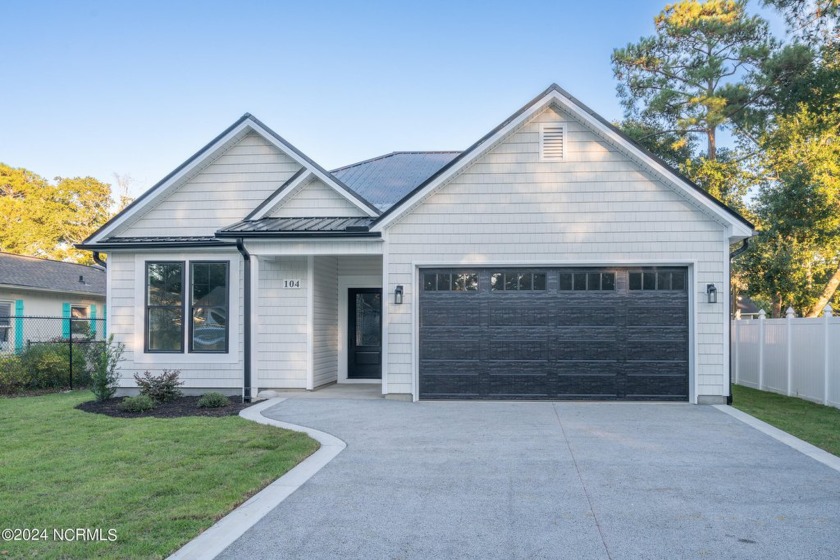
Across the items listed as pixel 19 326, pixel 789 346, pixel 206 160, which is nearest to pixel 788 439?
pixel 789 346

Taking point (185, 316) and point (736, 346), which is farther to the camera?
point (736, 346)

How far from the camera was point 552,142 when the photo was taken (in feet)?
37.6

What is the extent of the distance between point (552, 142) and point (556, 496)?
7.46 metres

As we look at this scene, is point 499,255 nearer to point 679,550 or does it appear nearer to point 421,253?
point 421,253

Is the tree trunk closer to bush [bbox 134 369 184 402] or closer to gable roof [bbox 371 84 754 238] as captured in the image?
gable roof [bbox 371 84 754 238]

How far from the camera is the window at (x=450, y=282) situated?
38.1 feet

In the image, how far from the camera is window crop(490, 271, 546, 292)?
11461mm

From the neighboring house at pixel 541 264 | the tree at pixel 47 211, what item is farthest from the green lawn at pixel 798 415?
the tree at pixel 47 211

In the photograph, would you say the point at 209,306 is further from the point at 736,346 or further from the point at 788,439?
the point at 736,346

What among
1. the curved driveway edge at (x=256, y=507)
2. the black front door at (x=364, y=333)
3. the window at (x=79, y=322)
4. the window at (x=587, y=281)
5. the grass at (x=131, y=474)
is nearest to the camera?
the curved driveway edge at (x=256, y=507)

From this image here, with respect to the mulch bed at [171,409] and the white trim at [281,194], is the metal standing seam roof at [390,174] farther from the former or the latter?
the mulch bed at [171,409]

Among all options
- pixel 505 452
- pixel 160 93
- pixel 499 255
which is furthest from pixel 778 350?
pixel 160 93

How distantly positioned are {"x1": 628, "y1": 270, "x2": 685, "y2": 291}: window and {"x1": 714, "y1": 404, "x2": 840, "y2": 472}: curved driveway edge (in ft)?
7.22

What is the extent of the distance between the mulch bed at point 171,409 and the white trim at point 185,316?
3.82 ft
